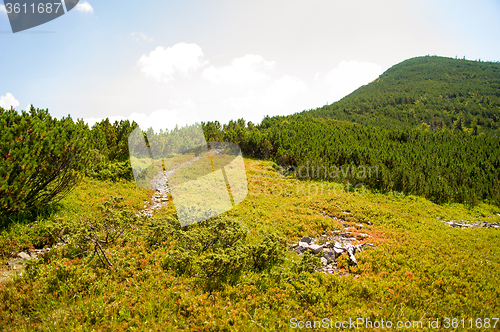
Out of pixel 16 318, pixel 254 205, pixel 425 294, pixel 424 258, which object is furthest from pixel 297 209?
pixel 16 318

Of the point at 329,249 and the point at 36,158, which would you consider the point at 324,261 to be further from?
the point at 36,158

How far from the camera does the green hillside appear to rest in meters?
69.4

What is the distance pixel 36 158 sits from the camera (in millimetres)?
7227

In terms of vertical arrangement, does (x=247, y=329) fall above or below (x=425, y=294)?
above

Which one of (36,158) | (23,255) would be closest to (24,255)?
(23,255)

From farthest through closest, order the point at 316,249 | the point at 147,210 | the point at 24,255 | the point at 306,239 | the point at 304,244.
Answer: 1. the point at 147,210
2. the point at 306,239
3. the point at 304,244
4. the point at 316,249
5. the point at 24,255

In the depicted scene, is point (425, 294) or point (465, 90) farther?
point (465, 90)

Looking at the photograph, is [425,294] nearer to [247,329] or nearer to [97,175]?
[247,329]

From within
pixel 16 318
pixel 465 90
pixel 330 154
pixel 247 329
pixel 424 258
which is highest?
pixel 465 90

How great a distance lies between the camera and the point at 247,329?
162 inches

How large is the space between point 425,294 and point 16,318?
8.39 meters

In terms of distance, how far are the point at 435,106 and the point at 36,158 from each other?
106767mm

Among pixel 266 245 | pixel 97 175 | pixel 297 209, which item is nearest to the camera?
pixel 266 245

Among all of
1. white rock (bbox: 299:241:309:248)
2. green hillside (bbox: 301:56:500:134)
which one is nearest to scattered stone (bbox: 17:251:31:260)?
white rock (bbox: 299:241:309:248)
